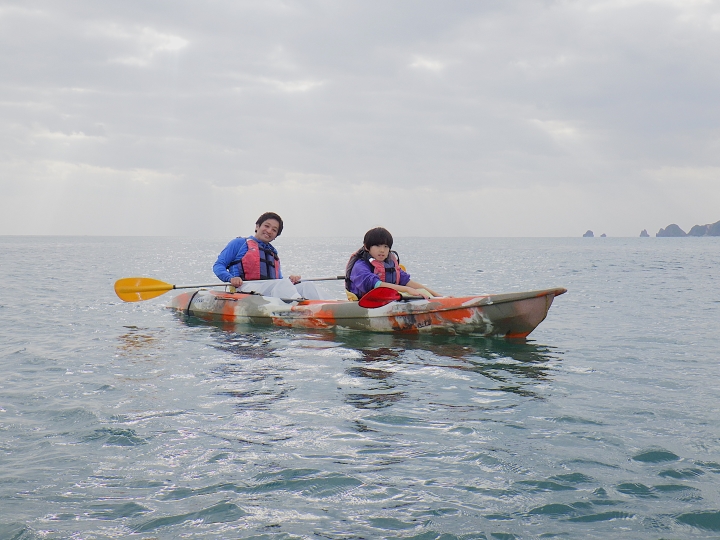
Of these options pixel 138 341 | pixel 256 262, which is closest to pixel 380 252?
pixel 256 262

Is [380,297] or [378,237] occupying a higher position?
[378,237]

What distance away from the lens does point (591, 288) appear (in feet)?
62.8

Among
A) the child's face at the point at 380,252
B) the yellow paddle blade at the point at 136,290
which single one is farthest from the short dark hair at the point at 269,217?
the yellow paddle blade at the point at 136,290

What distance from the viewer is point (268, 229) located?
1010 cm

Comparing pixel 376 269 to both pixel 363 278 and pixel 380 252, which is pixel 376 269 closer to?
pixel 363 278

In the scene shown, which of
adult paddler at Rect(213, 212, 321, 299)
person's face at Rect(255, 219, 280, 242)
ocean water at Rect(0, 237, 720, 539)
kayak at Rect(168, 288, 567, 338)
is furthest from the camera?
adult paddler at Rect(213, 212, 321, 299)

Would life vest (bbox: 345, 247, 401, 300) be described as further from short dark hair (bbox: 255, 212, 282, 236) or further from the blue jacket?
the blue jacket

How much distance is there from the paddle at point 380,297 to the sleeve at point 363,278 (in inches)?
8.9

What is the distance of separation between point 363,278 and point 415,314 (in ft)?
3.07

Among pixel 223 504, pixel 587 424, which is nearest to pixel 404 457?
pixel 223 504

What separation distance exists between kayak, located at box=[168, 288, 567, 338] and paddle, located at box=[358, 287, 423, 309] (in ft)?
0.25

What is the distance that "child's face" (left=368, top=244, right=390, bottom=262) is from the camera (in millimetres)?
8539

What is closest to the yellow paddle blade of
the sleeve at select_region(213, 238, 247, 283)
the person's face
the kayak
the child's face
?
the sleeve at select_region(213, 238, 247, 283)

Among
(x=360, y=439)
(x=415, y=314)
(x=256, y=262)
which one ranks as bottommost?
(x=360, y=439)
